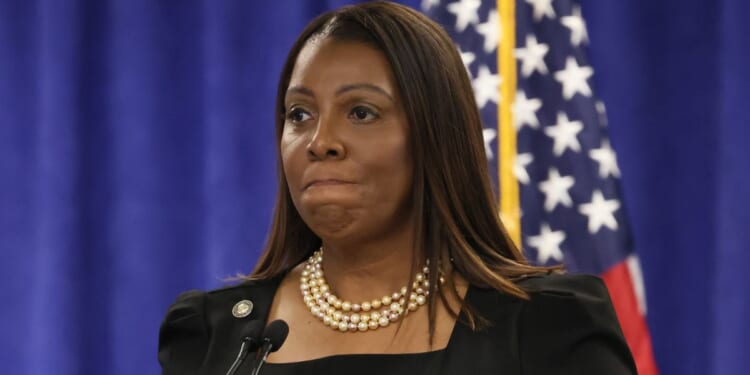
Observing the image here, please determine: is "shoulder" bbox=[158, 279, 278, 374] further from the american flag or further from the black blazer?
the american flag

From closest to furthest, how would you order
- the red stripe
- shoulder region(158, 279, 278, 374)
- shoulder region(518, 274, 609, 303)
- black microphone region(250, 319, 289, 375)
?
black microphone region(250, 319, 289, 375) → shoulder region(518, 274, 609, 303) → shoulder region(158, 279, 278, 374) → the red stripe

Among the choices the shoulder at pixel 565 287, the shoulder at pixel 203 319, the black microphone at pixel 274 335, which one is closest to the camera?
the black microphone at pixel 274 335

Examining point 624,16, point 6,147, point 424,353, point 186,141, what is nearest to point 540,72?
point 624,16

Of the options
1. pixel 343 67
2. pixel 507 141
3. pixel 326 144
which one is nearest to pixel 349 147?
pixel 326 144

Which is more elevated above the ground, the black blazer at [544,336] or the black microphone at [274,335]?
the black microphone at [274,335]

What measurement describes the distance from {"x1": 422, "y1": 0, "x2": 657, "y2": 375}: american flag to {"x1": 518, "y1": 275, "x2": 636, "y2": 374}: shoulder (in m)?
1.04

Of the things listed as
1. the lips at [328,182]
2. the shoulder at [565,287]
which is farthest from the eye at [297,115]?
the shoulder at [565,287]

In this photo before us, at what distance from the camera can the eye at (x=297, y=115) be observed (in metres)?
1.73

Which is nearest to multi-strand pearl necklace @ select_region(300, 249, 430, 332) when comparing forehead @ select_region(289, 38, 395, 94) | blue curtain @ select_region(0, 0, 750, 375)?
forehead @ select_region(289, 38, 395, 94)

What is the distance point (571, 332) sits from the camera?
157cm

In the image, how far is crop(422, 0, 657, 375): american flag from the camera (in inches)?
105

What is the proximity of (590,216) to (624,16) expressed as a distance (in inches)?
24.2

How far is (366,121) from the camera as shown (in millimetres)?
1666

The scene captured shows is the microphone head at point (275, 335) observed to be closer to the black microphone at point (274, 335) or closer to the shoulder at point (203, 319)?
the black microphone at point (274, 335)
